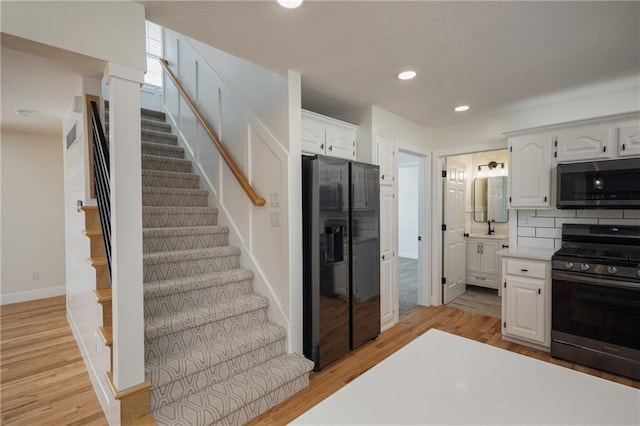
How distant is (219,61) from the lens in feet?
11.0

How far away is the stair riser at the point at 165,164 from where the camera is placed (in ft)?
11.7

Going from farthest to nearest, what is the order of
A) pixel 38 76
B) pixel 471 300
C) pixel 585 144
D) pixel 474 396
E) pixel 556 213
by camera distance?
pixel 471 300, pixel 556 213, pixel 585 144, pixel 38 76, pixel 474 396

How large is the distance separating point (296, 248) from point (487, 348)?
67.4 inches

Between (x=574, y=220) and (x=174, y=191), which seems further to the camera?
(x=174, y=191)

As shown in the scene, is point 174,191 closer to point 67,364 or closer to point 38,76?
point 38,76

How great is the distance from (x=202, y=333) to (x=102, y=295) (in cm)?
74

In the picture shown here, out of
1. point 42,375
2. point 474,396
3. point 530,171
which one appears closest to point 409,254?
point 530,171

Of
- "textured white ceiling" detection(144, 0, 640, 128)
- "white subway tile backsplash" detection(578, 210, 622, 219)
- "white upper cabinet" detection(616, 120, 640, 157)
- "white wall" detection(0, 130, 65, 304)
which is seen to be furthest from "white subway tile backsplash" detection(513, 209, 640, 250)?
"white wall" detection(0, 130, 65, 304)

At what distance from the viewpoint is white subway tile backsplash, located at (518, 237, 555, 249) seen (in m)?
3.39

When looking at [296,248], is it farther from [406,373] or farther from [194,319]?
[406,373]

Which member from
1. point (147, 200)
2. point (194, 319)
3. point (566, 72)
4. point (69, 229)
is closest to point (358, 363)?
point (194, 319)

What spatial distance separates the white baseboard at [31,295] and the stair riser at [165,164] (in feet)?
9.21

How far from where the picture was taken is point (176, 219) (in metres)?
3.17

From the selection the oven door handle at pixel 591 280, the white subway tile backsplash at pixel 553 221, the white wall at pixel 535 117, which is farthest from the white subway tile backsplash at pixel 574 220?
the white wall at pixel 535 117
